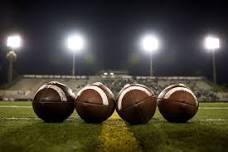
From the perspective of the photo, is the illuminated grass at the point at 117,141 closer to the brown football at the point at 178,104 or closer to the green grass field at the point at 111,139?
the green grass field at the point at 111,139

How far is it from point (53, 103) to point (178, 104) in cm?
279

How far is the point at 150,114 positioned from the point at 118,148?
2620 mm

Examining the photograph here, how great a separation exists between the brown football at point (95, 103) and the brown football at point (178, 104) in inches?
50.2

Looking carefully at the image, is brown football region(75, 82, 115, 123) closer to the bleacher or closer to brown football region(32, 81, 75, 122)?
brown football region(32, 81, 75, 122)

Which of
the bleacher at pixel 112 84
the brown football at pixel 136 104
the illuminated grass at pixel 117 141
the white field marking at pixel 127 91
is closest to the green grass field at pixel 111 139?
the illuminated grass at pixel 117 141

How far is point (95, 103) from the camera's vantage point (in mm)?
7508

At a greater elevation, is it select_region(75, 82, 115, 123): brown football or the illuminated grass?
select_region(75, 82, 115, 123): brown football

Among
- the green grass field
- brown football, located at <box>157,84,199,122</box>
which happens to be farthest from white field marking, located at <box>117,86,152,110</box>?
the green grass field

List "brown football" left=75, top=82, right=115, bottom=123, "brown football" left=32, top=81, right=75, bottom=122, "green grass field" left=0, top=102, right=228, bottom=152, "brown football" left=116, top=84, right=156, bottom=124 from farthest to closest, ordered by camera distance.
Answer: "brown football" left=32, top=81, right=75, bottom=122 < "brown football" left=75, top=82, right=115, bottom=123 < "brown football" left=116, top=84, right=156, bottom=124 < "green grass field" left=0, top=102, right=228, bottom=152

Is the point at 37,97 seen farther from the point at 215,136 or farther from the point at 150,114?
the point at 215,136

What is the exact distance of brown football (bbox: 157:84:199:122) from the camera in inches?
309

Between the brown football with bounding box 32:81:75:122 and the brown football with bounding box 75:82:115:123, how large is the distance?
12.0 inches

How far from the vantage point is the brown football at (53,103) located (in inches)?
305

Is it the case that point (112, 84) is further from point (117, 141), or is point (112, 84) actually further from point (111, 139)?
point (117, 141)
